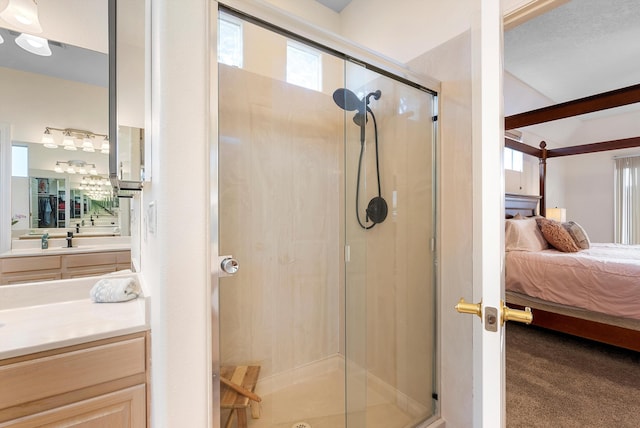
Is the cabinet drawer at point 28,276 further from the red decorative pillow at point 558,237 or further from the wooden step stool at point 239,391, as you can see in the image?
the red decorative pillow at point 558,237

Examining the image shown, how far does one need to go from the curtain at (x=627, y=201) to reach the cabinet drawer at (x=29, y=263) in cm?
744

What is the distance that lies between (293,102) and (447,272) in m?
1.59

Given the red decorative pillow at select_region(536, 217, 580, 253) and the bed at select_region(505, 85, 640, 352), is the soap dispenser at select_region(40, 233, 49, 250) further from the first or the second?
the red decorative pillow at select_region(536, 217, 580, 253)

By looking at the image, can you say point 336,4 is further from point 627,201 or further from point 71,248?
point 627,201

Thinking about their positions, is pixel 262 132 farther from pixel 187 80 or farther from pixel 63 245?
pixel 63 245

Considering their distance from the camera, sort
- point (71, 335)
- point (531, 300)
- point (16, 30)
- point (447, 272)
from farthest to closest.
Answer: point (531, 300)
point (447, 272)
point (16, 30)
point (71, 335)

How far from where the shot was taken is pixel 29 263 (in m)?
1.32

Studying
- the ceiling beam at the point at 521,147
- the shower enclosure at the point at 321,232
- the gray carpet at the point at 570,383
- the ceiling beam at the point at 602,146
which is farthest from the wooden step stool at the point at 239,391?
the ceiling beam at the point at 602,146

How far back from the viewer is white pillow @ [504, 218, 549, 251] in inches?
123

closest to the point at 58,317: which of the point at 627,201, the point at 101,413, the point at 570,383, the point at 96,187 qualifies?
the point at 101,413

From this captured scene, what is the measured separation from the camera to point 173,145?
2.86 ft

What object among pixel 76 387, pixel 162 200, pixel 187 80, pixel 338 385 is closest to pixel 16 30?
pixel 187 80

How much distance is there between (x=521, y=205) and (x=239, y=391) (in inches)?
160

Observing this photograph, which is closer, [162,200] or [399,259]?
[162,200]
